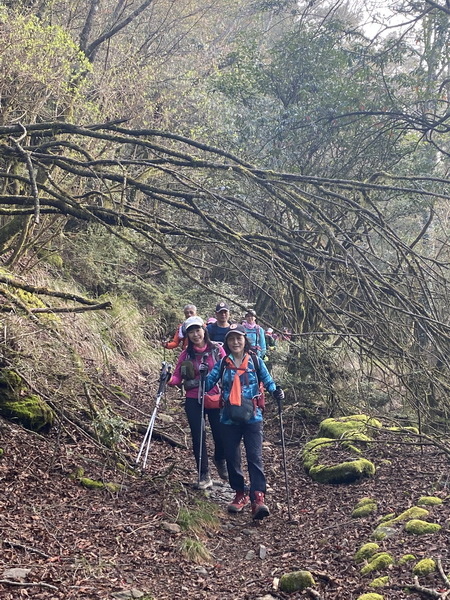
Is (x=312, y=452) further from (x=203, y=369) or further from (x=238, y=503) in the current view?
(x=203, y=369)

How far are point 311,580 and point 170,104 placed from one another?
48.8ft

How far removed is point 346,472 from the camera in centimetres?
796

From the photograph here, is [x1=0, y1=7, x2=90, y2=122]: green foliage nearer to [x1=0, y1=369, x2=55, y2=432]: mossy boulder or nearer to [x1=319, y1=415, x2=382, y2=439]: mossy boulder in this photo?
[x1=0, y1=369, x2=55, y2=432]: mossy boulder

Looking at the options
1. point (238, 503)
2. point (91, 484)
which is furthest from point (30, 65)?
point (238, 503)

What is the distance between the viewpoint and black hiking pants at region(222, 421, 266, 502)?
694 centimetres

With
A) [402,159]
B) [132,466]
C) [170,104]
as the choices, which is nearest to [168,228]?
[132,466]

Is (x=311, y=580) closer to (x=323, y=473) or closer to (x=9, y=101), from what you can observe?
(x=323, y=473)

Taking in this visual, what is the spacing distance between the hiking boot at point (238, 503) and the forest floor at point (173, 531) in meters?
0.11

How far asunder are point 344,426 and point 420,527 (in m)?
4.21

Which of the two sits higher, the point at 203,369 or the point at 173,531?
the point at 203,369

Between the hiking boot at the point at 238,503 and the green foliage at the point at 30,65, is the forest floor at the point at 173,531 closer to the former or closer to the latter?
the hiking boot at the point at 238,503

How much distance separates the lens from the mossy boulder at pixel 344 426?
931cm

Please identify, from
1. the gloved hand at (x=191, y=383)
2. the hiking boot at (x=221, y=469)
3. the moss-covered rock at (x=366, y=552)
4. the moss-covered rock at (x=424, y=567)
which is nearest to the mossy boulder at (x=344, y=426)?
the hiking boot at (x=221, y=469)

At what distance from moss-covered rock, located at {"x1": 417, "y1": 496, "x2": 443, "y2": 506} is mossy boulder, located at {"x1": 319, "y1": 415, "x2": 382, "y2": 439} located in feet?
8.81
